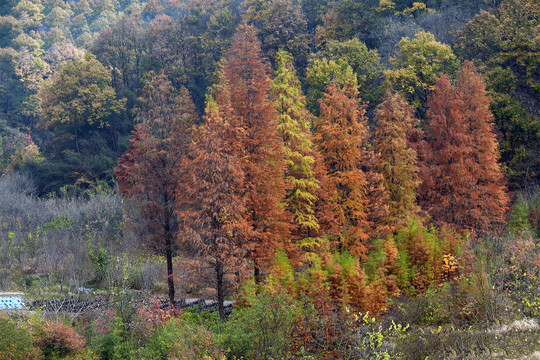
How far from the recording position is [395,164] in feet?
83.1

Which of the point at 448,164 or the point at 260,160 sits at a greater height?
the point at 260,160

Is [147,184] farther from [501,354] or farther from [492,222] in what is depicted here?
[492,222]

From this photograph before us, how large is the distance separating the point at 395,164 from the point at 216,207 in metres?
10.7

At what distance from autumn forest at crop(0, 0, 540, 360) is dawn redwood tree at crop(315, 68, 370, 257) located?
115 millimetres

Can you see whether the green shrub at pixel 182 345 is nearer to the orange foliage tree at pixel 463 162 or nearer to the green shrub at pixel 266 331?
the green shrub at pixel 266 331

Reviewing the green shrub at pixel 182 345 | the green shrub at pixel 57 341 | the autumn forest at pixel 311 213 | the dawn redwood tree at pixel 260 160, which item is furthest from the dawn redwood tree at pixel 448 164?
the green shrub at pixel 57 341

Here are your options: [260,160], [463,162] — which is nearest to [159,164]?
[260,160]

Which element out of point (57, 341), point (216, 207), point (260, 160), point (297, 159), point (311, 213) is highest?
point (260, 160)

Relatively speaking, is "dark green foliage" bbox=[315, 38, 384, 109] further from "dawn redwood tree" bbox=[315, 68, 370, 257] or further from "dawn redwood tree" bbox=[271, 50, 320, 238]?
"dawn redwood tree" bbox=[271, 50, 320, 238]

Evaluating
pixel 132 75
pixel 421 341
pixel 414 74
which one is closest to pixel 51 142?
pixel 132 75

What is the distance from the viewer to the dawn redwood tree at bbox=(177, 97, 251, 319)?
19.2m

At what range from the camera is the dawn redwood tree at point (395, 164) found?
25000 mm

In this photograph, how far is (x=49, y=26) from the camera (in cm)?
7138

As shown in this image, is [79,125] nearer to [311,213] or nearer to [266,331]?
[311,213]
